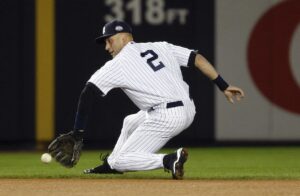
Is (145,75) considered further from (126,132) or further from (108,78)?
(126,132)

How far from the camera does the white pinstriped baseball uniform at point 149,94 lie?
771 cm

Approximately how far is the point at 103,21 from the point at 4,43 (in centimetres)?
116

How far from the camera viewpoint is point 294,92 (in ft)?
41.2

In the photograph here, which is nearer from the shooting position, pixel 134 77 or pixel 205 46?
pixel 134 77

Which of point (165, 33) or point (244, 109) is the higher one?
point (165, 33)

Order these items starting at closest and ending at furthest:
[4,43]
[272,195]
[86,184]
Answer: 1. [272,195]
2. [86,184]
3. [4,43]

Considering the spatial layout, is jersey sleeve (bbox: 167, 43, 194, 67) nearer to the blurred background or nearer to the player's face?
the player's face

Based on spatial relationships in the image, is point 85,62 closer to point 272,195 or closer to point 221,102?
point 221,102

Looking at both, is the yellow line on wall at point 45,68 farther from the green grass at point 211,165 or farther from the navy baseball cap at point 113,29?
the navy baseball cap at point 113,29

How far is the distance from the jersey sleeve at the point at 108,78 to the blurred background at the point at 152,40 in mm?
4620

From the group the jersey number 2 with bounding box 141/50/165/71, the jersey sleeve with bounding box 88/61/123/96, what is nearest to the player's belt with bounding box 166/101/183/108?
the jersey number 2 with bounding box 141/50/165/71

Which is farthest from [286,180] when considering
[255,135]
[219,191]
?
[255,135]

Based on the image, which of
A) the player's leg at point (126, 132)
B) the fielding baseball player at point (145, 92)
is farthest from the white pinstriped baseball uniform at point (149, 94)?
the player's leg at point (126, 132)

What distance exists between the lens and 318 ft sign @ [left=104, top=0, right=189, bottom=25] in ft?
40.3
